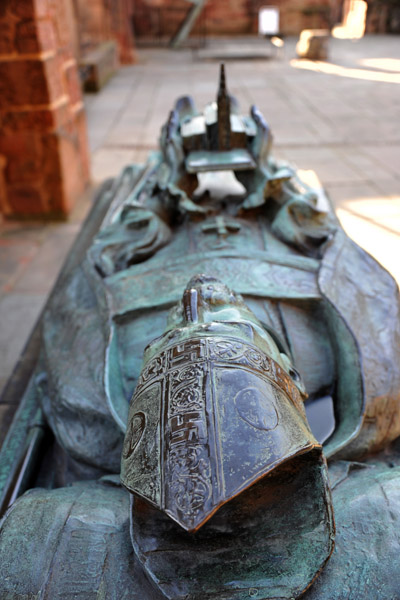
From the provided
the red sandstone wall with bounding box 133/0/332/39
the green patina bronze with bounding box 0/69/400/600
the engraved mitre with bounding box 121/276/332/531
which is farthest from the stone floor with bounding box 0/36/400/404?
the red sandstone wall with bounding box 133/0/332/39

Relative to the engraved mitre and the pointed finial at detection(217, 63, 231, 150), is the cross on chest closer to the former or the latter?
the pointed finial at detection(217, 63, 231, 150)

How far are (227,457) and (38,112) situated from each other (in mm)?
4017

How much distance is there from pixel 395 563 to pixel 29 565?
2.41 feet

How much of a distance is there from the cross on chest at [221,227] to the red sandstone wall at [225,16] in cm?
1503

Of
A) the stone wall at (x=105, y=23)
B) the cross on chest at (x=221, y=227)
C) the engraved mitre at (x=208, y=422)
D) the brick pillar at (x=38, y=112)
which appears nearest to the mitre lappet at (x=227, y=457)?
the engraved mitre at (x=208, y=422)

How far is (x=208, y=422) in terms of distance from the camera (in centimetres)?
100

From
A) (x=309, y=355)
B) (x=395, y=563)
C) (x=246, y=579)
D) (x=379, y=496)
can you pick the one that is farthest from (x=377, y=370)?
(x=246, y=579)

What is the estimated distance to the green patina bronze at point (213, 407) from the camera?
1.03m

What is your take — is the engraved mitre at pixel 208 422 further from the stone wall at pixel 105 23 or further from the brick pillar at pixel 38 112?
the stone wall at pixel 105 23

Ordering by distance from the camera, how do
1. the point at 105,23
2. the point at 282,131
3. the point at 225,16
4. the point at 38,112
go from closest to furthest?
the point at 38,112 → the point at 282,131 → the point at 105,23 → the point at 225,16

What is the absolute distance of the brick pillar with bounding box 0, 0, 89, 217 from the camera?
4047 mm

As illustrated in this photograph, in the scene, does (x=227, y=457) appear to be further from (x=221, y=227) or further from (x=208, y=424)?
(x=221, y=227)

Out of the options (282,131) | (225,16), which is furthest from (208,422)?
(225,16)

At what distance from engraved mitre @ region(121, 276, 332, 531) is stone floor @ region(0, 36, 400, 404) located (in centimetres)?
196
